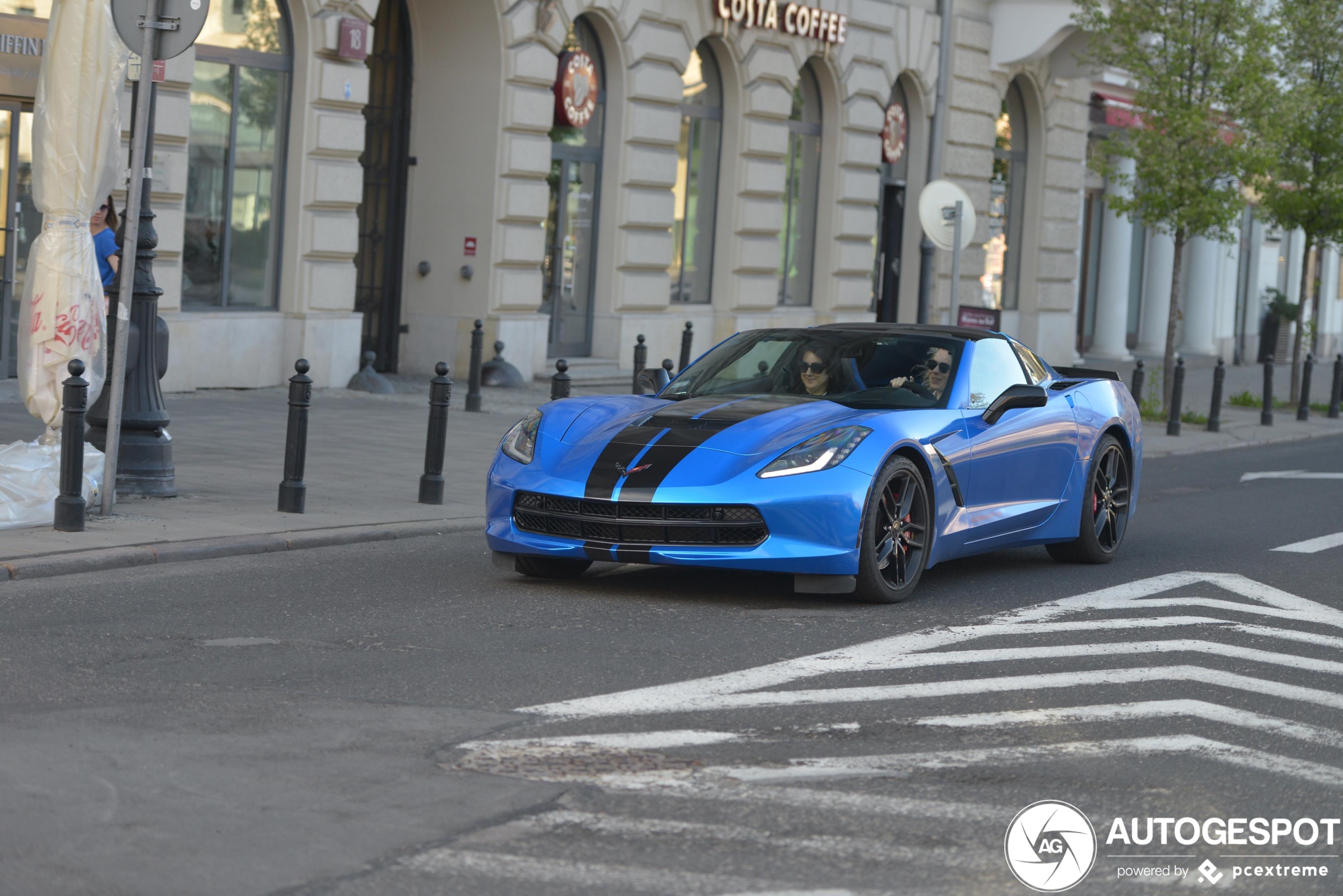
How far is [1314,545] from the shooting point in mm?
11516

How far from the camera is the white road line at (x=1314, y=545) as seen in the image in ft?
36.8

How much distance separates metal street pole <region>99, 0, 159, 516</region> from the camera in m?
9.72

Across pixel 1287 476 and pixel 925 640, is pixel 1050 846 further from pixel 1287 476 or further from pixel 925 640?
pixel 1287 476

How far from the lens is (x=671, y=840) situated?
4535mm

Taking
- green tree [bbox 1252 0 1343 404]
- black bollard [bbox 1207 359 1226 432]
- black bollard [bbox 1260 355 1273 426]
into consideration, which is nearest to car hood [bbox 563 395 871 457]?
black bollard [bbox 1207 359 1226 432]

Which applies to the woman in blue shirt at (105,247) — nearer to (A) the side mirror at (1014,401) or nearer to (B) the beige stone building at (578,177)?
(B) the beige stone building at (578,177)

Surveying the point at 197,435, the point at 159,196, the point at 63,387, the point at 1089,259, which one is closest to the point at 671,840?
the point at 63,387

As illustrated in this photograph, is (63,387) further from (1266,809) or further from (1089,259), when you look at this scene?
Answer: (1089,259)

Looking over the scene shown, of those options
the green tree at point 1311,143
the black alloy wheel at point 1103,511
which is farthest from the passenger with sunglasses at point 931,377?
the green tree at point 1311,143

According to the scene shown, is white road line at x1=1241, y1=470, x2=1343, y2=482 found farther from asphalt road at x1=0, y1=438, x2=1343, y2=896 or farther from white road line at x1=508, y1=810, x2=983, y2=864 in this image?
white road line at x1=508, y1=810, x2=983, y2=864

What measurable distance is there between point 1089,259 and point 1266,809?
107 feet

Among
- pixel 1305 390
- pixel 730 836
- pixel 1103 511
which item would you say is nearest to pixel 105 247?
pixel 1103 511

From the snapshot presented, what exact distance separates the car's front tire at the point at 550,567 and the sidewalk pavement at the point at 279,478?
1482 millimetres

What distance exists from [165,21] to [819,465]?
4265 millimetres
